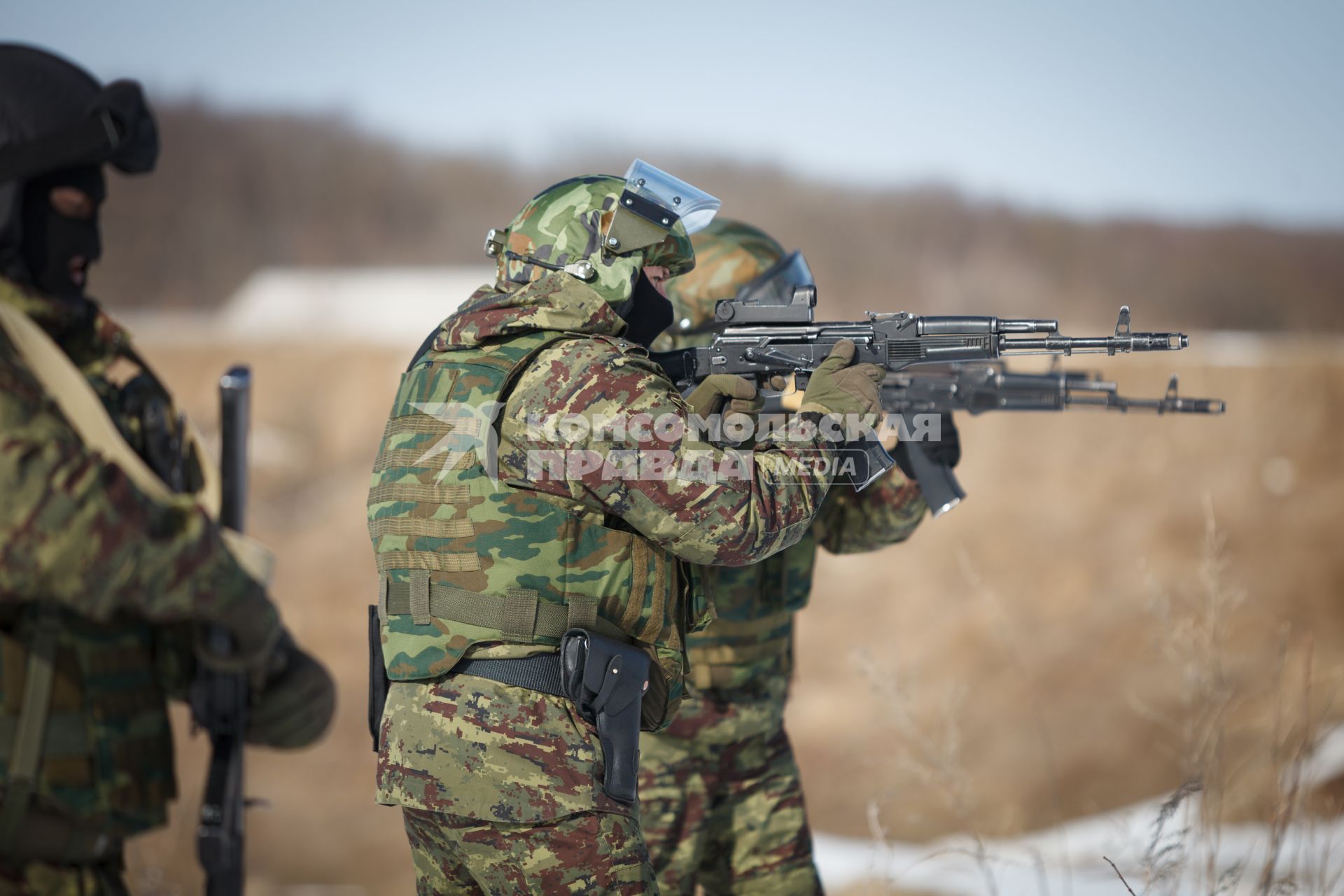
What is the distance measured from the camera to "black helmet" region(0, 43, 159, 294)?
2104mm

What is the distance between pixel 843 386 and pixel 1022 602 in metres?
9.03

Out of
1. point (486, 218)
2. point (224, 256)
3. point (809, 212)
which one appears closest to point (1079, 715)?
point (809, 212)

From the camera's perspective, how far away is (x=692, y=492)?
2.09 m

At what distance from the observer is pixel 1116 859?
4.78 m

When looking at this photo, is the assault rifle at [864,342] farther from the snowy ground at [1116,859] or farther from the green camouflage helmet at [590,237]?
the snowy ground at [1116,859]

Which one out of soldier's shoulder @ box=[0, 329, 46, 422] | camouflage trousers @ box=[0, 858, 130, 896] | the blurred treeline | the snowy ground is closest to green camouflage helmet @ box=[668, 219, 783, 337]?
the snowy ground

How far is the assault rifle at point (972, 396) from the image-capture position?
334 centimetres

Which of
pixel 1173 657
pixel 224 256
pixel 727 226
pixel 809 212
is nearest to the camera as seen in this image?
pixel 1173 657

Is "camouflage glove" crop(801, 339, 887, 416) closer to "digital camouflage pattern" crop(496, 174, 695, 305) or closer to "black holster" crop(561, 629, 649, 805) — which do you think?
"digital camouflage pattern" crop(496, 174, 695, 305)

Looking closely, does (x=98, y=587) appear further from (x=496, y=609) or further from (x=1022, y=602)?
(x=1022, y=602)

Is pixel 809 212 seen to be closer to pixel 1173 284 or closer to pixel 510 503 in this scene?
pixel 1173 284

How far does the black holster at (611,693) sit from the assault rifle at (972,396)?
146 centimetres

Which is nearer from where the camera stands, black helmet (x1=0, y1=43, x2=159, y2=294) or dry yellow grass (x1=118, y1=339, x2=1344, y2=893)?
black helmet (x1=0, y1=43, x2=159, y2=294)

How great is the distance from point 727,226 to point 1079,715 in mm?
7402
